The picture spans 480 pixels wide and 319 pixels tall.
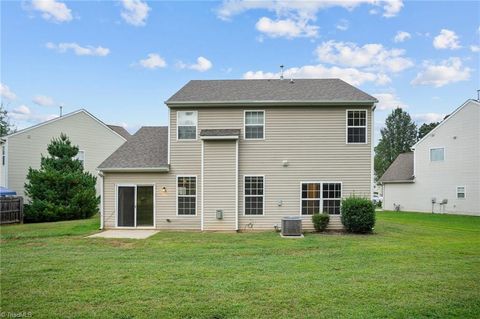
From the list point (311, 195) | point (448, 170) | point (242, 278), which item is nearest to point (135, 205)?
point (311, 195)

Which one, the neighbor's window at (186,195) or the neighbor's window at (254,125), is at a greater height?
the neighbor's window at (254,125)

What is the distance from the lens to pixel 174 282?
6.22 metres

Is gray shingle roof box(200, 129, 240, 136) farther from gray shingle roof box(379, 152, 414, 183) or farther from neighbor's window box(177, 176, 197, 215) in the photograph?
gray shingle roof box(379, 152, 414, 183)

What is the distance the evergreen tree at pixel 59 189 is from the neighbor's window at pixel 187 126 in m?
8.94

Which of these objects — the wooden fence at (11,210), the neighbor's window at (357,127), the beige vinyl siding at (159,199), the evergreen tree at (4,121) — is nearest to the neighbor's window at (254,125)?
the beige vinyl siding at (159,199)

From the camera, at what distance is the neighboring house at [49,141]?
21.2 m


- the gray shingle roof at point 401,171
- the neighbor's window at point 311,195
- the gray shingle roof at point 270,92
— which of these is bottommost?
the neighbor's window at point 311,195

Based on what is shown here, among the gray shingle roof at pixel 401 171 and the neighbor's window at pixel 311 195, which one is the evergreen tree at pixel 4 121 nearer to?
the neighbor's window at pixel 311 195

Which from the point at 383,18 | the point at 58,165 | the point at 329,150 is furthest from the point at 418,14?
the point at 58,165

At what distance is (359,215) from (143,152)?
9.86 metres

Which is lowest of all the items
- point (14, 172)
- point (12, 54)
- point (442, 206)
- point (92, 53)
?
point (442, 206)

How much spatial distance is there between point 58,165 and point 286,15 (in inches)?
613

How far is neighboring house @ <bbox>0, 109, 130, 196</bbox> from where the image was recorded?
21.2 m

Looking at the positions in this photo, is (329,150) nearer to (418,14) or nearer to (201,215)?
(201,215)
